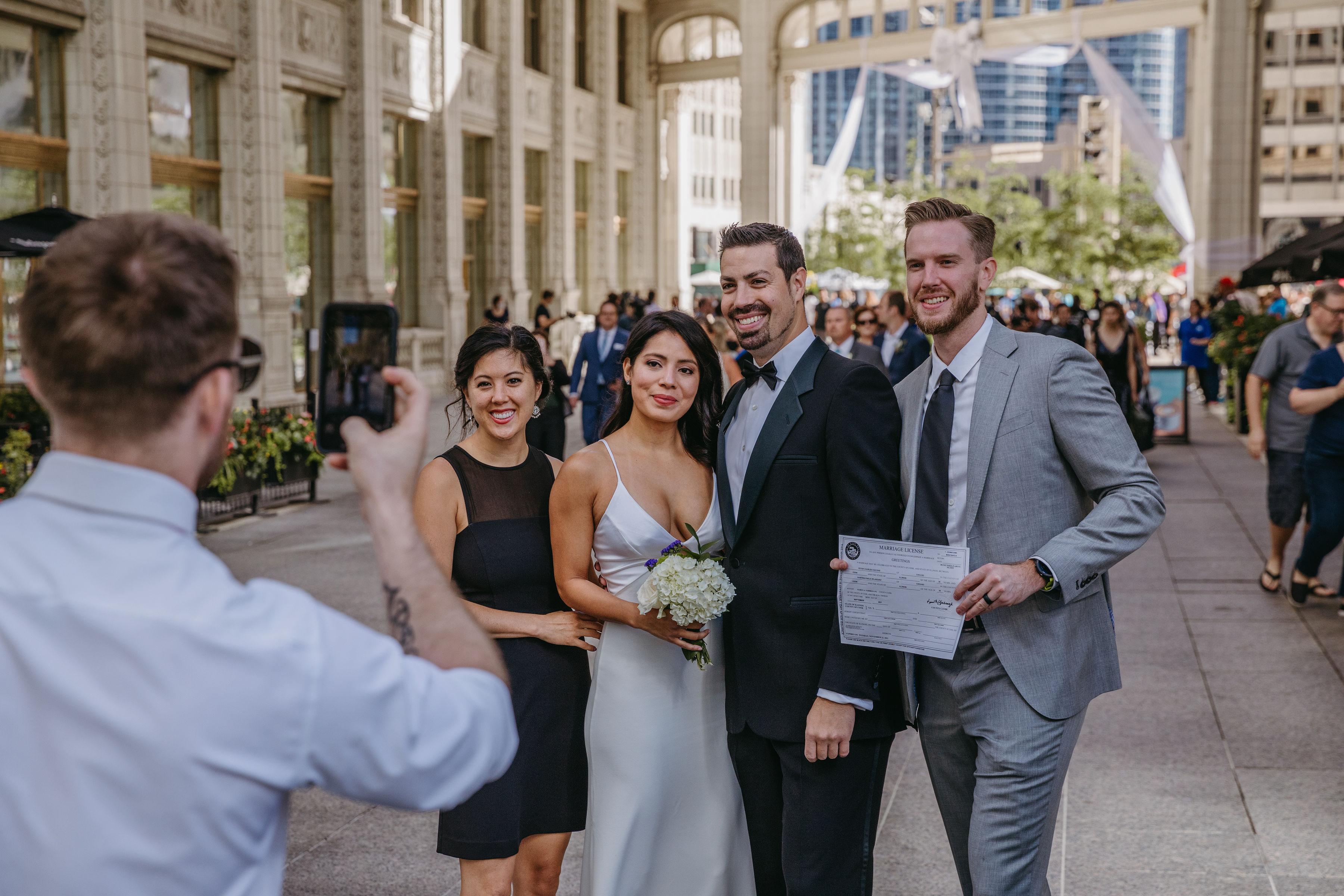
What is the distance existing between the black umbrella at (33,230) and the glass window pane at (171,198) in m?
6.16

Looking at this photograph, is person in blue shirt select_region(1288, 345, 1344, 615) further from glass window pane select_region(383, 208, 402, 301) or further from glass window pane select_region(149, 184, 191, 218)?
glass window pane select_region(383, 208, 402, 301)

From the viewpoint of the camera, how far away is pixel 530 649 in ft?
12.6

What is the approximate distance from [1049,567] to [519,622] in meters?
1.58

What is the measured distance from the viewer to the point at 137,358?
1.54 meters

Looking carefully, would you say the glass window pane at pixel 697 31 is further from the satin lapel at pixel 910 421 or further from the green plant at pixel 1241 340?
the satin lapel at pixel 910 421

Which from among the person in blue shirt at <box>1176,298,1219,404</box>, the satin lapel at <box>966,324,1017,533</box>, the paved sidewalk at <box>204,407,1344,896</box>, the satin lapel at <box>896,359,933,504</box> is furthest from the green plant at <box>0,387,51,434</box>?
the person in blue shirt at <box>1176,298,1219,404</box>

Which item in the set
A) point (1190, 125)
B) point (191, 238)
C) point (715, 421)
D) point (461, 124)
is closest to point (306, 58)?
point (461, 124)

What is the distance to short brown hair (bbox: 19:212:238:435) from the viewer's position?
1.53m

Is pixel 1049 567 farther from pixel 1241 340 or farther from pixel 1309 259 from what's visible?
pixel 1241 340

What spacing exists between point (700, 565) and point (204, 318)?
6.41ft

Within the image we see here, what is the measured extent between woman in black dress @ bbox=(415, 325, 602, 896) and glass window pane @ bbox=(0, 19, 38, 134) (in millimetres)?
14071

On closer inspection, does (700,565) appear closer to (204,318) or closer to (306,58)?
(204,318)

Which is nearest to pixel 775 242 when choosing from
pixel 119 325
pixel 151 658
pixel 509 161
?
pixel 119 325

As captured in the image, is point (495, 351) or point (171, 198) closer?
point (495, 351)
